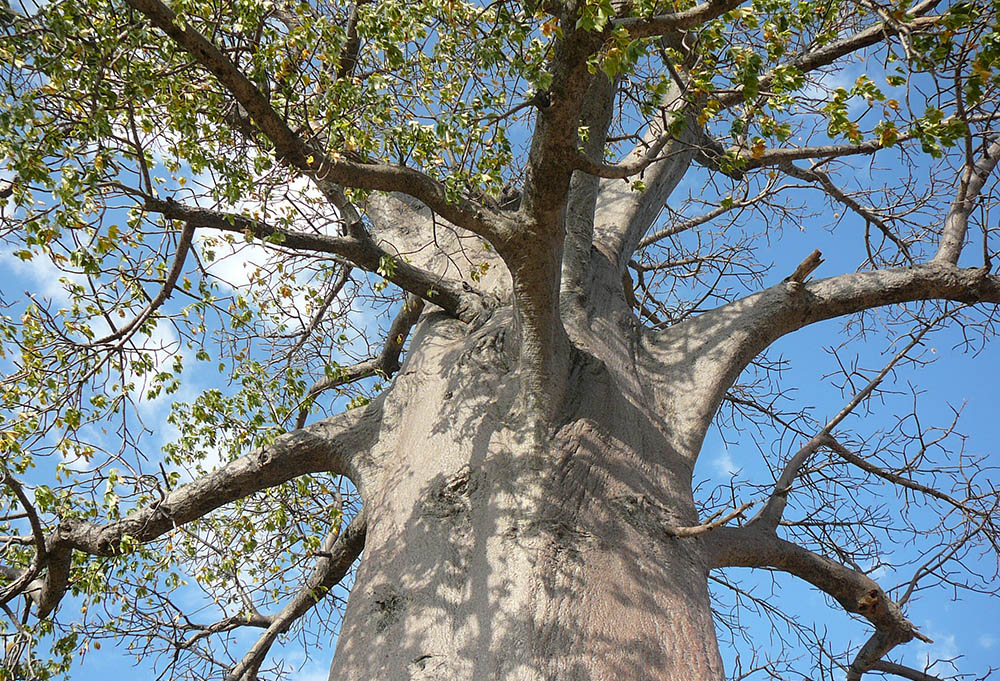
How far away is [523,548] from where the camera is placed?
9.56 feet

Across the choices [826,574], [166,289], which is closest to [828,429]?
[826,574]

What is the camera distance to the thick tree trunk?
268 cm

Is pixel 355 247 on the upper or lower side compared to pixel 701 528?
upper

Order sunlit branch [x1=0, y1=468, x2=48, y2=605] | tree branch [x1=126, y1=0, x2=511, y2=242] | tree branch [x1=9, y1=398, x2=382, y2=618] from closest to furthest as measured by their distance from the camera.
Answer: tree branch [x1=126, y1=0, x2=511, y2=242] < sunlit branch [x1=0, y1=468, x2=48, y2=605] < tree branch [x1=9, y1=398, x2=382, y2=618]

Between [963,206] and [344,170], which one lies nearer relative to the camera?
[344,170]

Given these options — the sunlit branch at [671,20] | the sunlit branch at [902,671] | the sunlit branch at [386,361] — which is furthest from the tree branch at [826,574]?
the sunlit branch at [386,361]

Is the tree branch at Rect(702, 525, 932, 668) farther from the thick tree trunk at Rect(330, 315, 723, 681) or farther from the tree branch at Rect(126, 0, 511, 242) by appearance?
the tree branch at Rect(126, 0, 511, 242)

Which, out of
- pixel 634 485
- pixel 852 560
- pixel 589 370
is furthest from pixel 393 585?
pixel 852 560

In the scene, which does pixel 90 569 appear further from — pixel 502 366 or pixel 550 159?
pixel 550 159

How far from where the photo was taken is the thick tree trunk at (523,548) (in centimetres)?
268

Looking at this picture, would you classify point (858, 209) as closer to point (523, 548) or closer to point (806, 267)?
point (806, 267)

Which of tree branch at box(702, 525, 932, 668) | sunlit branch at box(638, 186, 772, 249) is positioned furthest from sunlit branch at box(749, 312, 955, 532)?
sunlit branch at box(638, 186, 772, 249)

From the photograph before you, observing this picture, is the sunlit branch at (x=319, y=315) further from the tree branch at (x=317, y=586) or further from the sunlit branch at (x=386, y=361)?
the tree branch at (x=317, y=586)

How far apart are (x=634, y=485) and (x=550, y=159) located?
137 centimetres
